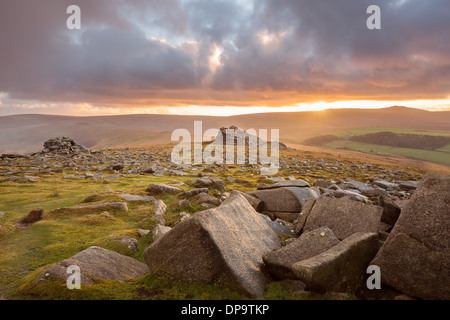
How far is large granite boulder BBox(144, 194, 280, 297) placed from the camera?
6691 mm

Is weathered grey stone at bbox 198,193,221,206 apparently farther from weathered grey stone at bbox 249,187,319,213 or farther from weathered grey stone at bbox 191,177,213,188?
weathered grey stone at bbox 191,177,213,188

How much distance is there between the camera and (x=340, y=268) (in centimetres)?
646

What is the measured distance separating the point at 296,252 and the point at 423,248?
3139 millimetres

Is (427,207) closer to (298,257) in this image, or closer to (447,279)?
(447,279)

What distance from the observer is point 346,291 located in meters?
6.43

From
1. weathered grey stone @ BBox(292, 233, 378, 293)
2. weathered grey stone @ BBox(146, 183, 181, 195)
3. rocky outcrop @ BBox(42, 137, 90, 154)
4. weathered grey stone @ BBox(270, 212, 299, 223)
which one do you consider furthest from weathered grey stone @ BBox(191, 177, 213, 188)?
rocky outcrop @ BBox(42, 137, 90, 154)

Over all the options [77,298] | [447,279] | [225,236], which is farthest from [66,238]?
[447,279]

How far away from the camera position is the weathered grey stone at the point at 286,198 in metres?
13.8

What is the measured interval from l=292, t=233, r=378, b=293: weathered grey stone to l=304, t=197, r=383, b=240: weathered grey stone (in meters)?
2.77

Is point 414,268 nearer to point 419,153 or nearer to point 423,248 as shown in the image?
point 423,248

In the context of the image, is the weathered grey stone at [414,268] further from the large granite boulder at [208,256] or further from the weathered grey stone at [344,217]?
the large granite boulder at [208,256]

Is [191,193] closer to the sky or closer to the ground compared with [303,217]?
closer to the ground

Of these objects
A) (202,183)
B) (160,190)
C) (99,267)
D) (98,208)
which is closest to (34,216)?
(98,208)
